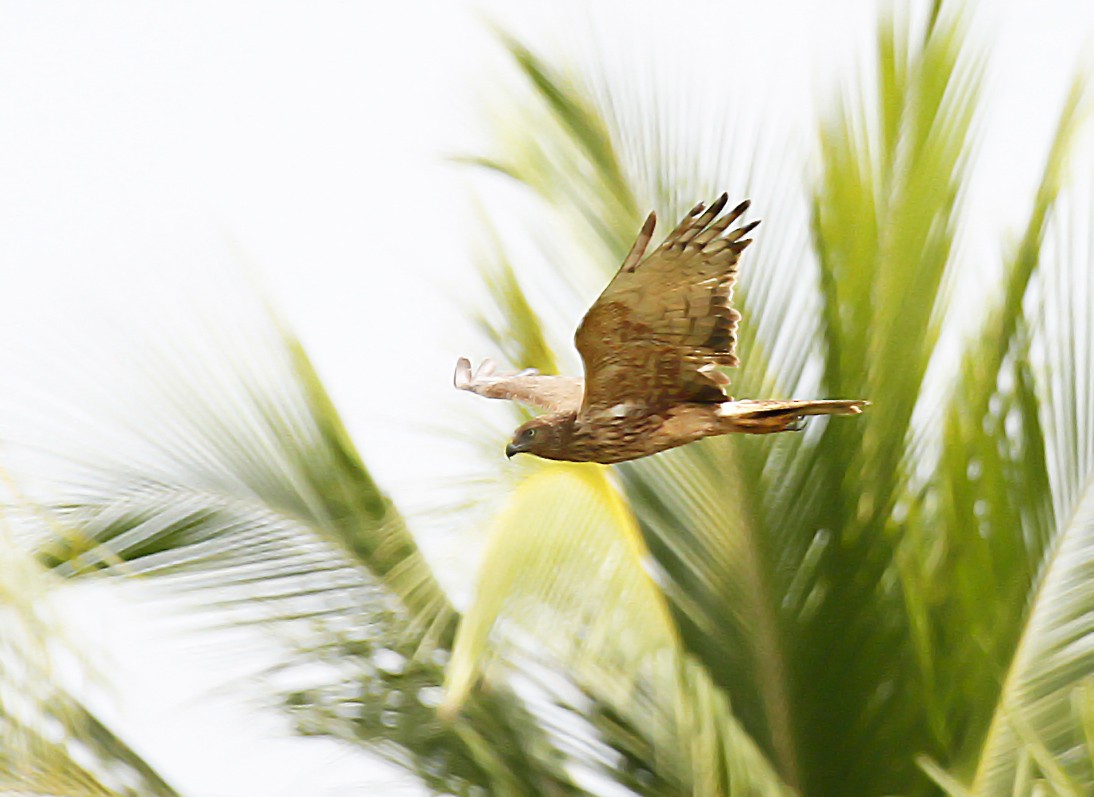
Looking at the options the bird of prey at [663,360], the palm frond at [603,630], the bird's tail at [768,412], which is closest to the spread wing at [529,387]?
the palm frond at [603,630]

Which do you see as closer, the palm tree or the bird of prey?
the bird of prey

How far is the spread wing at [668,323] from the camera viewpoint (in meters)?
1.95

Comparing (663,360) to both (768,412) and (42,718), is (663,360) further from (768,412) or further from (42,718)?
(42,718)

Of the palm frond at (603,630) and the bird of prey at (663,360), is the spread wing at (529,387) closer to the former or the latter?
the palm frond at (603,630)

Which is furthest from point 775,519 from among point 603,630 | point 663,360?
point 663,360

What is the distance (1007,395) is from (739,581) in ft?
1.85

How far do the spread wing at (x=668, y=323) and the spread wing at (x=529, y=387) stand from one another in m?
0.33

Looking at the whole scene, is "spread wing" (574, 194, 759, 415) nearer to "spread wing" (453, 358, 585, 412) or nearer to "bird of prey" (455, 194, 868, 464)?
"bird of prey" (455, 194, 868, 464)

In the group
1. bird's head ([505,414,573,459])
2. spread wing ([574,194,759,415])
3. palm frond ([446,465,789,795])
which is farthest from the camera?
palm frond ([446,465,789,795])

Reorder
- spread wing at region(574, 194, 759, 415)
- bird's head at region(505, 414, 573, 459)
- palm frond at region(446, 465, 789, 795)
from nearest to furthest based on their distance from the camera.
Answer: spread wing at region(574, 194, 759, 415)
bird's head at region(505, 414, 573, 459)
palm frond at region(446, 465, 789, 795)

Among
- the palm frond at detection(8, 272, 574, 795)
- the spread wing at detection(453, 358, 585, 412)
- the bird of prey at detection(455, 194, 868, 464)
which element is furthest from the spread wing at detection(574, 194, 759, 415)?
the palm frond at detection(8, 272, 574, 795)

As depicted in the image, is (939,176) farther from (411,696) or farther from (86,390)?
(86,390)

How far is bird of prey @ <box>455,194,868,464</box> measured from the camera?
196 cm

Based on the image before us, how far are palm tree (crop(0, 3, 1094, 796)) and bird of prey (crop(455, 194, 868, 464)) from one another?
70cm
